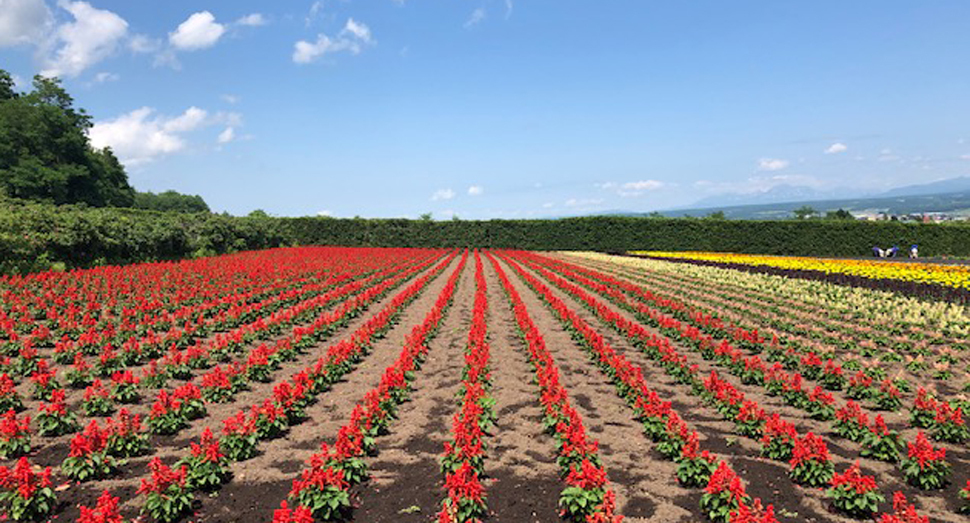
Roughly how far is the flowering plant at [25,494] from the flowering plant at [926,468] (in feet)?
31.1

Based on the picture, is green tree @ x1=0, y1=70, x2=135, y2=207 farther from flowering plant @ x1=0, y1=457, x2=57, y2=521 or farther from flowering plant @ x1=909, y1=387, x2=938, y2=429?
flowering plant @ x1=909, y1=387, x2=938, y2=429

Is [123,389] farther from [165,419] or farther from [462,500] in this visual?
[462,500]

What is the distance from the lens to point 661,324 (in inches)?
621

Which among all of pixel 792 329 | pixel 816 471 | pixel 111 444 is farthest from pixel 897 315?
pixel 111 444

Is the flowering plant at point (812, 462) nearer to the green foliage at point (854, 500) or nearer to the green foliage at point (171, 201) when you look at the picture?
the green foliage at point (854, 500)

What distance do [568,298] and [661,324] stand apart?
699 centimetres

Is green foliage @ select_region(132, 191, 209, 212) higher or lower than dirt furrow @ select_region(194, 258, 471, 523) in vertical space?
higher

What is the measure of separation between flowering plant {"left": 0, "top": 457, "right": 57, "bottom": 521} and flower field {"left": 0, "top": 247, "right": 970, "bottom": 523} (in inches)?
1.1

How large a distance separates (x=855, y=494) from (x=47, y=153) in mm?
85433

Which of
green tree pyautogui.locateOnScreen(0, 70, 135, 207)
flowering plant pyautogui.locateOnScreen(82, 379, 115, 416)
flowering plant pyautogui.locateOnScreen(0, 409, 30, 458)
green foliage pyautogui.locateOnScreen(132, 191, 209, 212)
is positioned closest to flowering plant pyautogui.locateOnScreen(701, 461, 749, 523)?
flowering plant pyautogui.locateOnScreen(0, 409, 30, 458)

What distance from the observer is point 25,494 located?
205 inches

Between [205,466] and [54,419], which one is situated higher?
[54,419]

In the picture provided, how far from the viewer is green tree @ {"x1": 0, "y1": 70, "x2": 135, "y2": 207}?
62.2 meters

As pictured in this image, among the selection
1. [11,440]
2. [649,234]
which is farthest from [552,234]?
[11,440]
